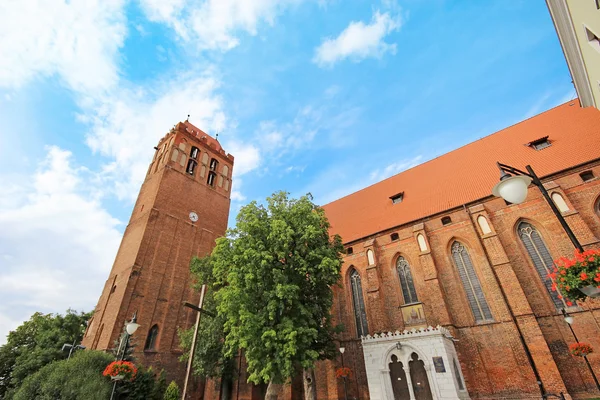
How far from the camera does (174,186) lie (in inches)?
997

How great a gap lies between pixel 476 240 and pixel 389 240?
5.05 metres

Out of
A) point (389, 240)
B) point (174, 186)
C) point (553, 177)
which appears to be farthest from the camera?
point (174, 186)

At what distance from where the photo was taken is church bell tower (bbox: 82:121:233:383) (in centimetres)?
1873

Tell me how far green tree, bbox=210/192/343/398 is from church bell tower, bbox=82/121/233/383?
26.5 feet

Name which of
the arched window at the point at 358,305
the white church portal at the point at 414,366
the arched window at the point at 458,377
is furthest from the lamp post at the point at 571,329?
the arched window at the point at 358,305

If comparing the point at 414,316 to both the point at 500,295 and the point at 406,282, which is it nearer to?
the point at 406,282

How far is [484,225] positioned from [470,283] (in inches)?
130

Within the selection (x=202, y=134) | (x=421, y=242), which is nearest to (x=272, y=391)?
(x=421, y=242)

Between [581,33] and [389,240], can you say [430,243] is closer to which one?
[389,240]

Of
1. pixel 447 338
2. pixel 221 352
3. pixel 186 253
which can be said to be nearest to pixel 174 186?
pixel 186 253

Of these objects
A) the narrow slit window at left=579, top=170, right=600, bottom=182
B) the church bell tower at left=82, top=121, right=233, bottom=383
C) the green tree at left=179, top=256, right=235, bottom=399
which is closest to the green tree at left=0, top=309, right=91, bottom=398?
the church bell tower at left=82, top=121, right=233, bottom=383

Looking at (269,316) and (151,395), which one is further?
(151,395)

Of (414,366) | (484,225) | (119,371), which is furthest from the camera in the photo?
(484,225)

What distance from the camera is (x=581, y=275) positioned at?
4.71m
